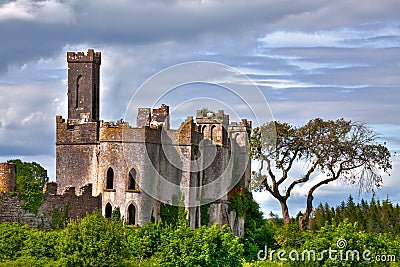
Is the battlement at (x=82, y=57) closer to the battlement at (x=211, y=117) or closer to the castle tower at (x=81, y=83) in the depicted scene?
the castle tower at (x=81, y=83)

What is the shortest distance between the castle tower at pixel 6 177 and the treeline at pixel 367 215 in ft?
165

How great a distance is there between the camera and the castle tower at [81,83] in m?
56.6

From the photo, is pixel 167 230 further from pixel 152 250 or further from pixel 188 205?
pixel 188 205

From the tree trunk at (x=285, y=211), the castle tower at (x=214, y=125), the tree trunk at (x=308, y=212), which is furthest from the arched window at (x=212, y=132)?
the tree trunk at (x=308, y=212)

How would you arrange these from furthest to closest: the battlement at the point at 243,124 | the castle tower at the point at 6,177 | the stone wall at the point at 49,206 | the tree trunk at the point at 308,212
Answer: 1. the battlement at the point at 243,124
2. the tree trunk at the point at 308,212
3. the castle tower at the point at 6,177
4. the stone wall at the point at 49,206

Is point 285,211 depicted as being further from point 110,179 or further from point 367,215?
point 367,215

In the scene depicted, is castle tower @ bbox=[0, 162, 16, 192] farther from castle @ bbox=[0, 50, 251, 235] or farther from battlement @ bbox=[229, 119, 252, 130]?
battlement @ bbox=[229, 119, 252, 130]

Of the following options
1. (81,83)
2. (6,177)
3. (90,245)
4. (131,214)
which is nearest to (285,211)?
(131,214)

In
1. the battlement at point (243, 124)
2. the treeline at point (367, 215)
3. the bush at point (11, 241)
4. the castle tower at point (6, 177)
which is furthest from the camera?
the treeline at point (367, 215)

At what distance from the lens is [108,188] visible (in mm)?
51438

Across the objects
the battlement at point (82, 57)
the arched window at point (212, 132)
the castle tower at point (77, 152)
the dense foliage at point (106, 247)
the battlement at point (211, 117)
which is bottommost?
the dense foliage at point (106, 247)

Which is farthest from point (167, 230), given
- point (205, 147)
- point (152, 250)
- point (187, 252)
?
point (205, 147)

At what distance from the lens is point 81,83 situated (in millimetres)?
56844

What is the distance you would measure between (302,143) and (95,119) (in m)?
13.5
